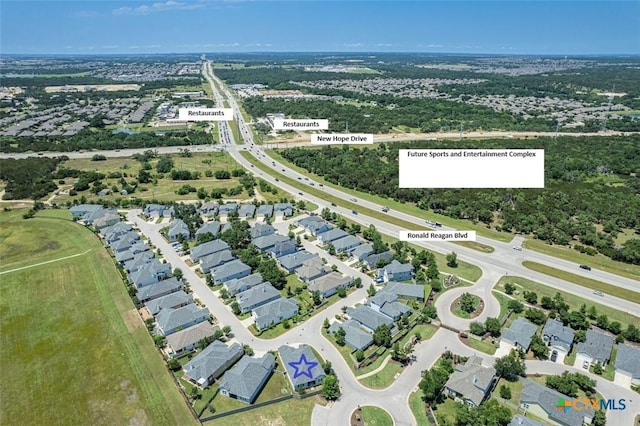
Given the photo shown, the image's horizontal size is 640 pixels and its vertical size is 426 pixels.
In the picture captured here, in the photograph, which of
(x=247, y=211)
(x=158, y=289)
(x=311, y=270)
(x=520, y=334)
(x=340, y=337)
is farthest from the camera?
(x=247, y=211)

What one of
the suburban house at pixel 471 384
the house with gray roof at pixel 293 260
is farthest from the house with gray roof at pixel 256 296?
the suburban house at pixel 471 384

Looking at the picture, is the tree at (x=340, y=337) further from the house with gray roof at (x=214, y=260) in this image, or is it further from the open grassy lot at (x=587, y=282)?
the open grassy lot at (x=587, y=282)

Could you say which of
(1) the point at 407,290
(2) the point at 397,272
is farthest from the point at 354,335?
(2) the point at 397,272

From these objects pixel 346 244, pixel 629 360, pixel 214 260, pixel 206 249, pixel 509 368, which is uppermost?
pixel 206 249

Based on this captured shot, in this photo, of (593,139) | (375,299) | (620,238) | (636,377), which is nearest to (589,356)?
(636,377)

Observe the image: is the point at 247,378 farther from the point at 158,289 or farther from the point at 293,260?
the point at 293,260

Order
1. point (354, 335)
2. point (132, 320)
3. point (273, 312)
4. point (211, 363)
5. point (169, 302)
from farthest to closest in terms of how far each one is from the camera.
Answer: point (169, 302)
point (132, 320)
point (273, 312)
point (354, 335)
point (211, 363)

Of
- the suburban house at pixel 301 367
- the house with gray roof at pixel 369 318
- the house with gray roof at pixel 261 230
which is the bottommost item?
the suburban house at pixel 301 367
